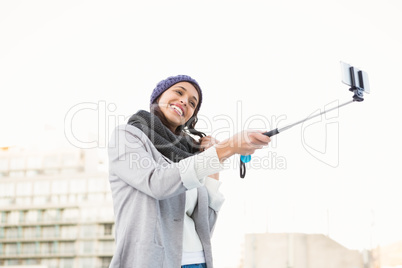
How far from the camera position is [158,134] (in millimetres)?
1135

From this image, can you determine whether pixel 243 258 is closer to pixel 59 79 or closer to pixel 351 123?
pixel 351 123

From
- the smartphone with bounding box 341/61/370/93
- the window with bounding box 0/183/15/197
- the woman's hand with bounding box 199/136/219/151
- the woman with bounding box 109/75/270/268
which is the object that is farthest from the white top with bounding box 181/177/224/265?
the window with bounding box 0/183/15/197

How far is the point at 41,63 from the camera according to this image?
154 inches

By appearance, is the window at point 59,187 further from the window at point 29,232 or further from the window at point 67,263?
the window at point 67,263

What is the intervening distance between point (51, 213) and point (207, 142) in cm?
1298

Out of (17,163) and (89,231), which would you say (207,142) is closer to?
(89,231)

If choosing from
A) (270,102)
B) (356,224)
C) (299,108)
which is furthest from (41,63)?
(356,224)

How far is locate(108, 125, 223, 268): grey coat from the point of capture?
2.89 ft

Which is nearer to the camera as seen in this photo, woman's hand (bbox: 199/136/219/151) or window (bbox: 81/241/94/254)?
woman's hand (bbox: 199/136/219/151)

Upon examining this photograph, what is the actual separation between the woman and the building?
421 inches

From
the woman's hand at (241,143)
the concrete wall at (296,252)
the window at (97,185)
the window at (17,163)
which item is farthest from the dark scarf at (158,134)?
the window at (17,163)

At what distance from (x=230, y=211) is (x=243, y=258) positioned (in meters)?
0.89

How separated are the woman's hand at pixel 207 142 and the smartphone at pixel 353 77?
482 millimetres

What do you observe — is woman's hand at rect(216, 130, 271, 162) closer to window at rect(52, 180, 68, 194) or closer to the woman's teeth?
the woman's teeth
